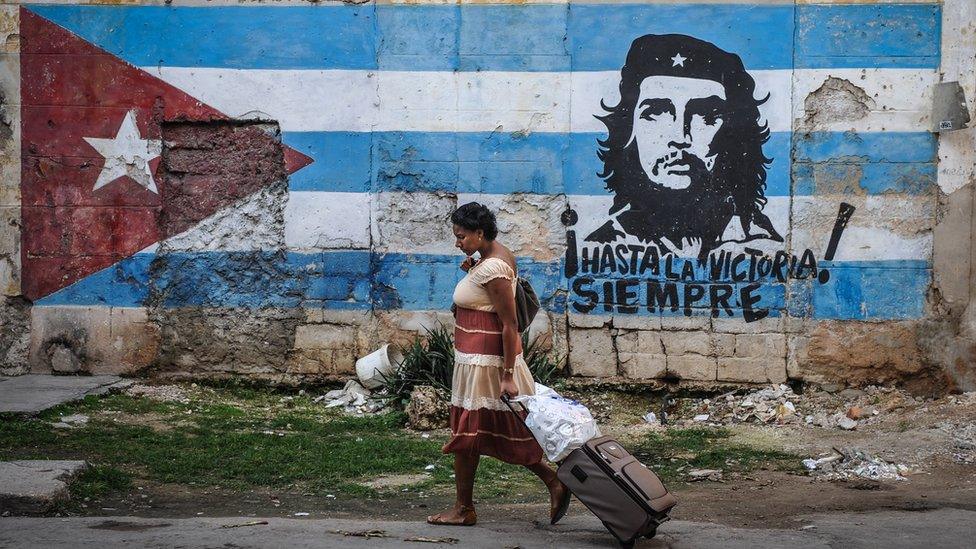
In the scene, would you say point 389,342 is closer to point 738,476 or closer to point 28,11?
point 738,476

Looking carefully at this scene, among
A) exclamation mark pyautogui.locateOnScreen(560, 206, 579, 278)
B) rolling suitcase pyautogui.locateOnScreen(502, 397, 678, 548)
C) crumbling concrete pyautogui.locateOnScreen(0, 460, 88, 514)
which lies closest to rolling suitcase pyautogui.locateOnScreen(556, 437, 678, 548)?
rolling suitcase pyautogui.locateOnScreen(502, 397, 678, 548)

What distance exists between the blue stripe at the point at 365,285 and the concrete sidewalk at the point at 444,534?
3491mm

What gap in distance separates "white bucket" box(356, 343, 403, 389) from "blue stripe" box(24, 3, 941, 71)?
8.32 feet

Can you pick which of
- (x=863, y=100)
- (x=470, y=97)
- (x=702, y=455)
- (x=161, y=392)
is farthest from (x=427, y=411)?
(x=863, y=100)

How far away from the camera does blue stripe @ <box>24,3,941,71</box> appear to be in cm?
845

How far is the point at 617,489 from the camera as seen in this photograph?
4.61m

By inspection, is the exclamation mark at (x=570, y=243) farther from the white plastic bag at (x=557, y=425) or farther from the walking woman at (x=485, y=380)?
the white plastic bag at (x=557, y=425)

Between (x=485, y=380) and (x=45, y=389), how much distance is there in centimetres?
500

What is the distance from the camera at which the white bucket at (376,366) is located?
857cm

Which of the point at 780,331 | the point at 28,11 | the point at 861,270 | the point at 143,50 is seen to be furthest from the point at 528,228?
the point at 28,11

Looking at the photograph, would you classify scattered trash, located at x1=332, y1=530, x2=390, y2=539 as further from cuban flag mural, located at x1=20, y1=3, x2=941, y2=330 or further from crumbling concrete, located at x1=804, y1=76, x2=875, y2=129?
crumbling concrete, located at x1=804, y1=76, x2=875, y2=129

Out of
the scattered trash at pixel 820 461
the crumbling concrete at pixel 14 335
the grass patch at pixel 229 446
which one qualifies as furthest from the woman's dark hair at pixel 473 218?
the crumbling concrete at pixel 14 335

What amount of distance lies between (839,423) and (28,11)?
7.90 m

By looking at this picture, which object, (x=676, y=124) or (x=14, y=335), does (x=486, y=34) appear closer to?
(x=676, y=124)
